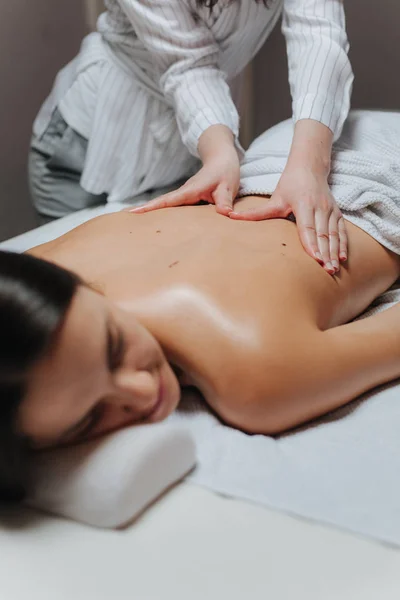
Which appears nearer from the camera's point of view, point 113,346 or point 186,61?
point 113,346

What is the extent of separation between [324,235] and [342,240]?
4 centimetres

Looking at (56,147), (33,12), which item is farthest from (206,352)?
(33,12)

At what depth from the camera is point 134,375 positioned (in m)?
0.75

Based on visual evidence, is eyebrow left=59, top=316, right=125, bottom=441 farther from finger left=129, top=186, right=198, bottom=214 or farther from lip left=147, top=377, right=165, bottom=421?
finger left=129, top=186, right=198, bottom=214

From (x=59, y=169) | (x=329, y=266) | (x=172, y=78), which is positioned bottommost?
(x=59, y=169)

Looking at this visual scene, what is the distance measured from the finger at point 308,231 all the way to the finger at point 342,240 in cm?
4

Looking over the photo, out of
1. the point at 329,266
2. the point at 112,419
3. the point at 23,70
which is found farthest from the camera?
the point at 23,70

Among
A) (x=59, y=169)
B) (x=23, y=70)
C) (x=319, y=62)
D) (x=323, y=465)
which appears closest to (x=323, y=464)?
(x=323, y=465)

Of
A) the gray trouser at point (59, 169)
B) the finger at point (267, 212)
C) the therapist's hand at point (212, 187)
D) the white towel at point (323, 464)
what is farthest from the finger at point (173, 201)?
the gray trouser at point (59, 169)

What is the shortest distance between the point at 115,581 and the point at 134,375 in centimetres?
21

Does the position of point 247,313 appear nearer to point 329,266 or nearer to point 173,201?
point 329,266

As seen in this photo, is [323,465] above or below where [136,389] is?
below

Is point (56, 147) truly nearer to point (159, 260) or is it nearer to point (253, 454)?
point (159, 260)

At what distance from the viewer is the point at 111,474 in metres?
0.71
